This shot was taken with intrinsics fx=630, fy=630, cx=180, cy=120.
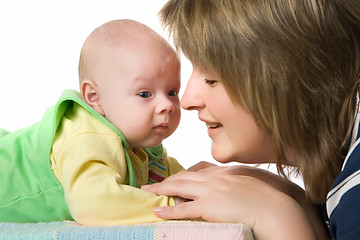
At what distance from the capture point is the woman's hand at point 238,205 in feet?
3.79

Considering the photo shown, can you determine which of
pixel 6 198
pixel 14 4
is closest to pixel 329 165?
pixel 6 198

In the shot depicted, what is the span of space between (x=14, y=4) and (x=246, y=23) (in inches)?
64.6

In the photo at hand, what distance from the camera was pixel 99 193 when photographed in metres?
1.19

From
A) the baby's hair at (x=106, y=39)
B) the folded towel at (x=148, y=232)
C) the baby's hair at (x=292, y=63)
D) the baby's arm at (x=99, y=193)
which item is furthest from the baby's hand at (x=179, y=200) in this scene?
the baby's hair at (x=106, y=39)

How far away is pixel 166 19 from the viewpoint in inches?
56.1

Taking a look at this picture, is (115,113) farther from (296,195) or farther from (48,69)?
(48,69)

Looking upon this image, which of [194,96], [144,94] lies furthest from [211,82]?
[144,94]

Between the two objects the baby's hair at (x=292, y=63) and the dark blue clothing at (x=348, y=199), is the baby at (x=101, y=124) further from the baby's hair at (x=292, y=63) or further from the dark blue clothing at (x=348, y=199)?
the dark blue clothing at (x=348, y=199)

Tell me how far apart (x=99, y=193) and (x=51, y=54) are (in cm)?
148

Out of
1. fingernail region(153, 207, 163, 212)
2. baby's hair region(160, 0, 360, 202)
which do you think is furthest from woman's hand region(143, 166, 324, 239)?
baby's hair region(160, 0, 360, 202)

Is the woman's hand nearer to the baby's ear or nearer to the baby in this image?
the baby

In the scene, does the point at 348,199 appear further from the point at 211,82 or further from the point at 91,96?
the point at 91,96

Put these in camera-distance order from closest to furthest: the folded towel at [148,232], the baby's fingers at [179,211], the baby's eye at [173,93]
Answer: the folded towel at [148,232] < the baby's fingers at [179,211] < the baby's eye at [173,93]

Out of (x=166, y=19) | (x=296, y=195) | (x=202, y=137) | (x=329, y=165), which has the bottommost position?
(x=202, y=137)
